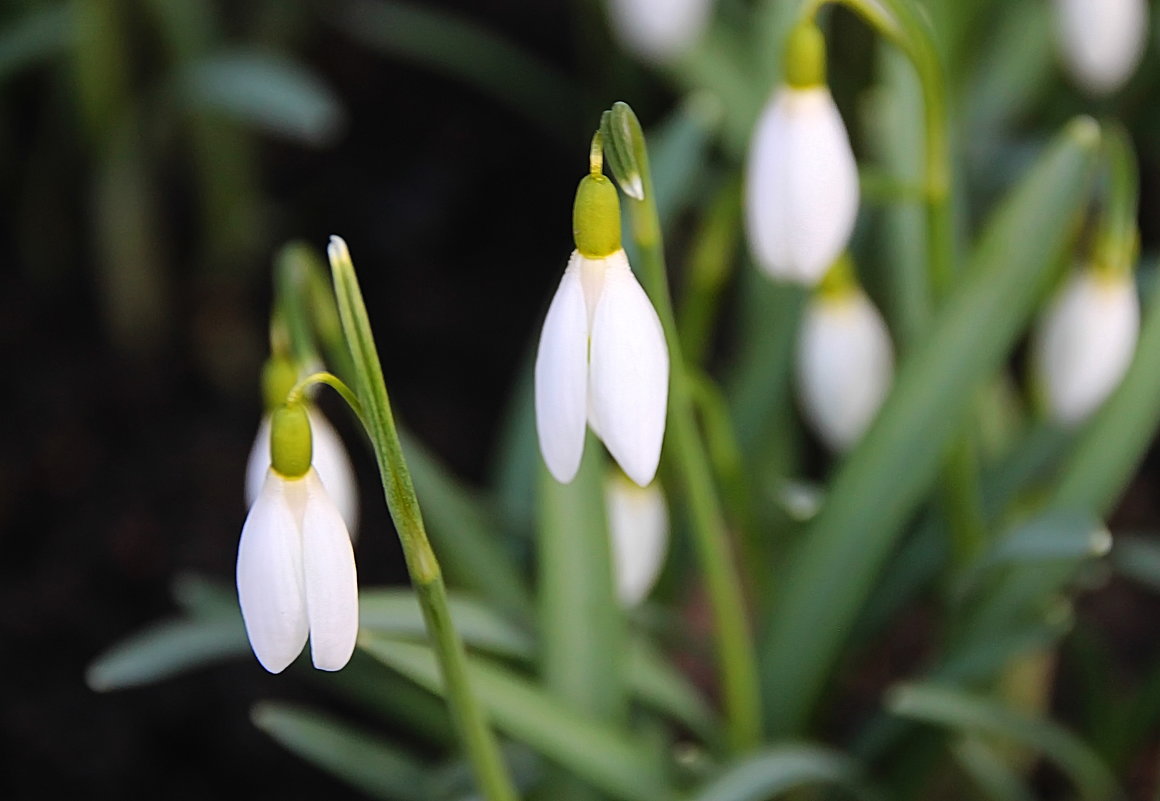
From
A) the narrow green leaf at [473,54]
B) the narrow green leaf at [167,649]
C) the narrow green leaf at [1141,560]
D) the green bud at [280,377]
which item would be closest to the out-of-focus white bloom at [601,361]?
the green bud at [280,377]

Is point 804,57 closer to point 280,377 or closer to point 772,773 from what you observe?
point 280,377

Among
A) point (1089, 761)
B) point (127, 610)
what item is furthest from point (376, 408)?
point (127, 610)

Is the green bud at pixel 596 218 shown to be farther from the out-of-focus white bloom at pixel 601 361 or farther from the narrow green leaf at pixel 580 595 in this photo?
the narrow green leaf at pixel 580 595

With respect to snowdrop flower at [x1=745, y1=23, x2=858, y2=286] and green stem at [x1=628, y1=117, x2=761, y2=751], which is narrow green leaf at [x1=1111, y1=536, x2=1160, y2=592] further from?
snowdrop flower at [x1=745, y1=23, x2=858, y2=286]

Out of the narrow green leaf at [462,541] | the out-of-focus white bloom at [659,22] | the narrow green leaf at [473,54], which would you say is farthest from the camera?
the narrow green leaf at [473,54]

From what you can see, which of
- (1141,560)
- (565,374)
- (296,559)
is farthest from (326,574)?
(1141,560)

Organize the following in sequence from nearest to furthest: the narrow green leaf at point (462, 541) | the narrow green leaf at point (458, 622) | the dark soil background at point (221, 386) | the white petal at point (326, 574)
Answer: the white petal at point (326, 574)
the narrow green leaf at point (458, 622)
the narrow green leaf at point (462, 541)
the dark soil background at point (221, 386)
